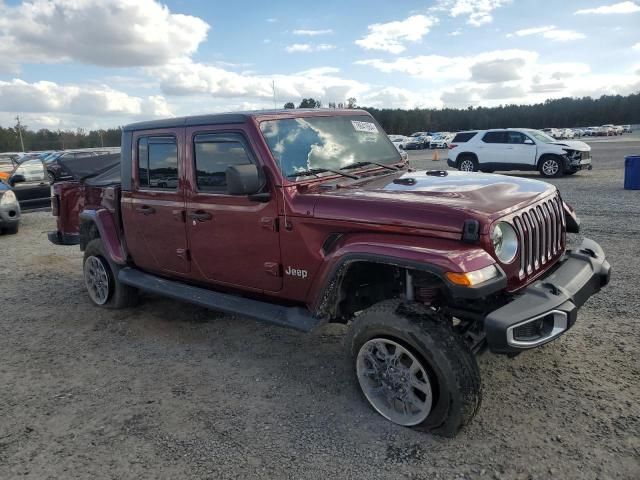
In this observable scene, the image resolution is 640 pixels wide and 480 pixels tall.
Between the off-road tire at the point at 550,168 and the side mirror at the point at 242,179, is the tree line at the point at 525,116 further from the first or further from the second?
the side mirror at the point at 242,179

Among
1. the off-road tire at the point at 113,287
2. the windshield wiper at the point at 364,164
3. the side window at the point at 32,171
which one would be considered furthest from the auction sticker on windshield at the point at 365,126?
the side window at the point at 32,171

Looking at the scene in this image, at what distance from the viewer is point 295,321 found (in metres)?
3.68

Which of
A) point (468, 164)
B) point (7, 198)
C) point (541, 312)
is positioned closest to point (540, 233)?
point (541, 312)

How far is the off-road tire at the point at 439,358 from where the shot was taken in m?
2.96

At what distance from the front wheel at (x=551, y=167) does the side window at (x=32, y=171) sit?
48.1 feet

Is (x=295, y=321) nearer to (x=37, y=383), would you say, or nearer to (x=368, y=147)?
(x=368, y=147)

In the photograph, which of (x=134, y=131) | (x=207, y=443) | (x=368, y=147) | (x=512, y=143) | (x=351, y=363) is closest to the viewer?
(x=207, y=443)

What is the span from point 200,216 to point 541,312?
2735 millimetres

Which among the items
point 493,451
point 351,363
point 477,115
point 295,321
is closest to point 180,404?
point 295,321

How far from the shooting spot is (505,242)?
3162 mm

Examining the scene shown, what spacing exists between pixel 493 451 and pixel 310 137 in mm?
2596

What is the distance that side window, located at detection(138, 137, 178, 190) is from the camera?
4.62 m

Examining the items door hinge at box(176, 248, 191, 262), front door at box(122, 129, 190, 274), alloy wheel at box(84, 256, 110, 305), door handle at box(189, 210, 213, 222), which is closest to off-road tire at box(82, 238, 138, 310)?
alloy wheel at box(84, 256, 110, 305)

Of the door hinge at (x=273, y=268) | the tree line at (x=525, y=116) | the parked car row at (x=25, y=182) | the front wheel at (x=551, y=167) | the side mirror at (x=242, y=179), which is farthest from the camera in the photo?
the tree line at (x=525, y=116)
